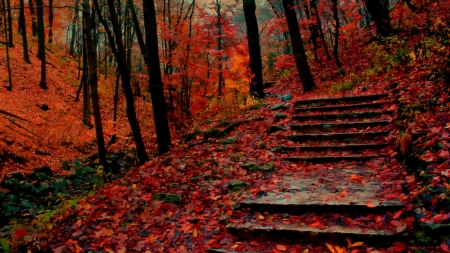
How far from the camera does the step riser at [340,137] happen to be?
19.2 ft

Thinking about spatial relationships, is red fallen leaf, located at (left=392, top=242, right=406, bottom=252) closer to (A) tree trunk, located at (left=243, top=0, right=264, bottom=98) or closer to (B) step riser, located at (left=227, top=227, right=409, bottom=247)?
(B) step riser, located at (left=227, top=227, right=409, bottom=247)

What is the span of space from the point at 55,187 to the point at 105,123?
603 centimetres

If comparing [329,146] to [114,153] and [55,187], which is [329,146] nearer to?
[55,187]

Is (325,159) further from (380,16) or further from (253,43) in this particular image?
(380,16)

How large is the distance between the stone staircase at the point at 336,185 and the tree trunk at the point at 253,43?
3544 millimetres

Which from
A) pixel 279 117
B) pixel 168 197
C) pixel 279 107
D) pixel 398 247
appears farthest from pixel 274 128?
pixel 398 247

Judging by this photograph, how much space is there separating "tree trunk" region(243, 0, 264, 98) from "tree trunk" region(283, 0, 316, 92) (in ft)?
3.80

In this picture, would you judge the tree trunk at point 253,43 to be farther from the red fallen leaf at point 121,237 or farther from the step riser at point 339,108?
the red fallen leaf at point 121,237

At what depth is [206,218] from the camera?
4090mm

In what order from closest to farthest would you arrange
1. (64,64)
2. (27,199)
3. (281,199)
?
(281,199) < (27,199) < (64,64)

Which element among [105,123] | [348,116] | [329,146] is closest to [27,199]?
[105,123]

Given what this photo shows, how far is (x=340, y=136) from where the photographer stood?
20.2ft

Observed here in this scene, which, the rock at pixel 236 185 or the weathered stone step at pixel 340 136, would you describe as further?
the weathered stone step at pixel 340 136

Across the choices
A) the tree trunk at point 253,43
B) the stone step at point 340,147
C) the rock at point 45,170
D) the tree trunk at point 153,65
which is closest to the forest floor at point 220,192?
the stone step at point 340,147
